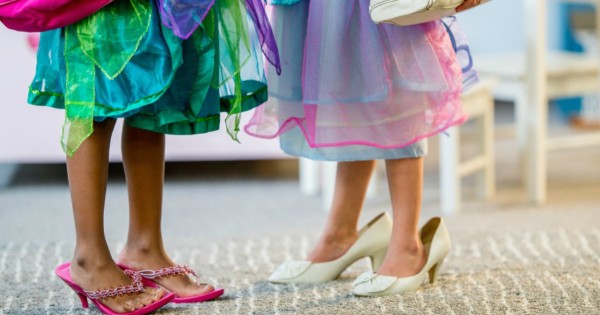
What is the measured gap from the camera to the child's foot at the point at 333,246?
1.72 meters

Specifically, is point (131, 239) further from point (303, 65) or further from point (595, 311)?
point (595, 311)

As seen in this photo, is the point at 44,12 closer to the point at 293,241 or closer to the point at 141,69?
the point at 141,69

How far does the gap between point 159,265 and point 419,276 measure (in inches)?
17.6

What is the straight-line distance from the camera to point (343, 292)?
1651mm

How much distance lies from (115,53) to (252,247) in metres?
0.80

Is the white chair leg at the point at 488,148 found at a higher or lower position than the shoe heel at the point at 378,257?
higher

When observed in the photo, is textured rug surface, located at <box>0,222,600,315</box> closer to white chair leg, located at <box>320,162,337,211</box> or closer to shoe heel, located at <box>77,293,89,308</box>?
shoe heel, located at <box>77,293,89,308</box>

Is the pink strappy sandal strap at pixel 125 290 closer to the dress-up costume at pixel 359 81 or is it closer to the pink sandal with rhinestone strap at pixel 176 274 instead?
the pink sandal with rhinestone strap at pixel 176 274

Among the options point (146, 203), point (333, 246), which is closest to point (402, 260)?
point (333, 246)

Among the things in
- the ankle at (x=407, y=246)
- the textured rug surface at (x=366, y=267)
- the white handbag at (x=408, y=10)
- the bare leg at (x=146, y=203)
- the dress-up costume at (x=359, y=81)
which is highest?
the white handbag at (x=408, y=10)

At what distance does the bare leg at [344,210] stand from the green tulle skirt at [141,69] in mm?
291

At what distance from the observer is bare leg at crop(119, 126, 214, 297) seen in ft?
4.98

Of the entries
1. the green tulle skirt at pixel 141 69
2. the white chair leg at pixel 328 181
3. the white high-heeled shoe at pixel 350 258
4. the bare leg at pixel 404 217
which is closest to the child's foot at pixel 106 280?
→ the green tulle skirt at pixel 141 69

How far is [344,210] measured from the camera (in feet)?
5.61
